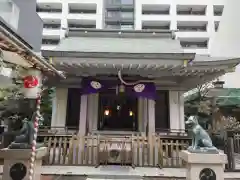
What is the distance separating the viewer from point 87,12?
41.0m

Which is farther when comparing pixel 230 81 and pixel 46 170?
pixel 230 81

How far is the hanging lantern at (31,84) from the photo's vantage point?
5.10 metres

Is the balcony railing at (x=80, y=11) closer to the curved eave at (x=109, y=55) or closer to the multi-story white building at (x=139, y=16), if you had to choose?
the multi-story white building at (x=139, y=16)

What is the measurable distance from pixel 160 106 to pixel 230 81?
1207cm

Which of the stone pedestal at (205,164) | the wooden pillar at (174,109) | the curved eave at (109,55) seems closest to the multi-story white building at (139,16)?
the wooden pillar at (174,109)

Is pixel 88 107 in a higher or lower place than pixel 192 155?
higher

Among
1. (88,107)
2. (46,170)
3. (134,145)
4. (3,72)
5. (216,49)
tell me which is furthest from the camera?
(216,49)

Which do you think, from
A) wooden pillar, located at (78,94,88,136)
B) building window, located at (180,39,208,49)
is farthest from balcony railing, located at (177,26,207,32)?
wooden pillar, located at (78,94,88,136)

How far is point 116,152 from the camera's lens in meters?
8.45

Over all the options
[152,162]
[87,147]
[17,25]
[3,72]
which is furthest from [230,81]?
[3,72]

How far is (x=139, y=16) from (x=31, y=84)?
37.4 metres

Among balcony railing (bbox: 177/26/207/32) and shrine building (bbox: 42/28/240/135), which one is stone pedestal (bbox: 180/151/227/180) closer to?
shrine building (bbox: 42/28/240/135)

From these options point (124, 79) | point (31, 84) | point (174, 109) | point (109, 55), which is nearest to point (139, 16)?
point (174, 109)

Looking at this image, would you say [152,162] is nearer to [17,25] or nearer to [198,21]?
[17,25]
